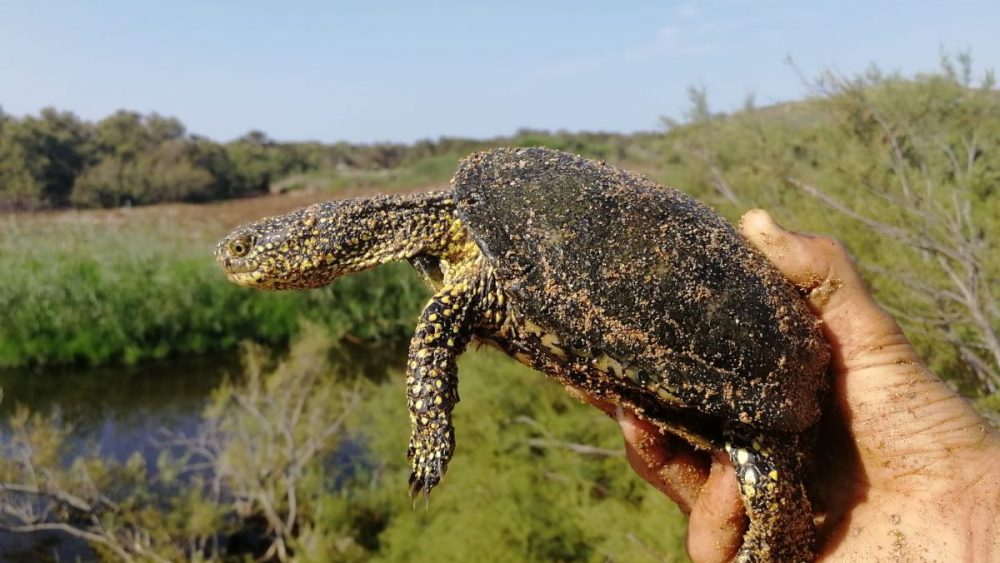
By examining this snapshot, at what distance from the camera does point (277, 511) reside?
32.1 feet

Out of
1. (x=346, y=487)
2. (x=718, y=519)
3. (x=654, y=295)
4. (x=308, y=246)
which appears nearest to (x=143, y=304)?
(x=346, y=487)

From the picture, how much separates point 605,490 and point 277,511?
5.17m

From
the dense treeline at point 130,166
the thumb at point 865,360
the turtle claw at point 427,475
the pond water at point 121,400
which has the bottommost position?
the pond water at point 121,400

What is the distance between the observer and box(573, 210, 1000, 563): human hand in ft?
7.12

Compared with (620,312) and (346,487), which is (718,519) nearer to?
(620,312)

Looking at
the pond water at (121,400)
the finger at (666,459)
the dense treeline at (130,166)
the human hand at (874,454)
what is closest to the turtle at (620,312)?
the human hand at (874,454)

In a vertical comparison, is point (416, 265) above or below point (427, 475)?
above

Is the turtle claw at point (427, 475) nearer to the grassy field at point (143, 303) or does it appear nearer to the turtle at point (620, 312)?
the turtle at point (620, 312)

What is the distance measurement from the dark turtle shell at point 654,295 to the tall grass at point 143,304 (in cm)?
1400

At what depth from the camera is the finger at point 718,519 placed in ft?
7.66

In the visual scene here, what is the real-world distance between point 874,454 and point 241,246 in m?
2.58

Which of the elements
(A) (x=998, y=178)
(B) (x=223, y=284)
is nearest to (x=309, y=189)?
(B) (x=223, y=284)

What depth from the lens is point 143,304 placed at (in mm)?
15828

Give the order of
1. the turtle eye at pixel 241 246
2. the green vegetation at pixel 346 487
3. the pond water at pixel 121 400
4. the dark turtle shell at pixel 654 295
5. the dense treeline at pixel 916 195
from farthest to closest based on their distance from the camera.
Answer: the pond water at pixel 121 400
the green vegetation at pixel 346 487
the dense treeline at pixel 916 195
the turtle eye at pixel 241 246
the dark turtle shell at pixel 654 295
